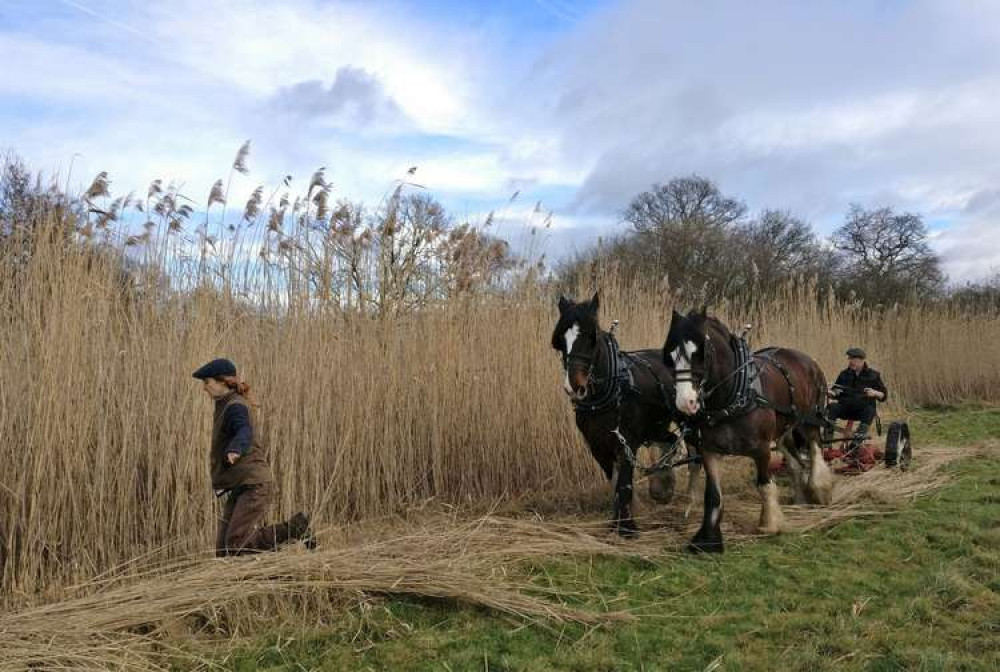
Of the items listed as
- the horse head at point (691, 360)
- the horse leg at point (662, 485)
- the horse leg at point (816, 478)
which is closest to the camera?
the horse head at point (691, 360)

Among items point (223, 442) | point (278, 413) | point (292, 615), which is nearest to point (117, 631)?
point (292, 615)

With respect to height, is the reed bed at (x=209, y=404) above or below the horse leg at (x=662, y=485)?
above

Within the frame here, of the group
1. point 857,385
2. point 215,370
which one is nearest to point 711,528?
point 215,370

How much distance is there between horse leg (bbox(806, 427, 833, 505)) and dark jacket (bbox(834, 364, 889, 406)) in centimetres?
197

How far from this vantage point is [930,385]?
51.6ft

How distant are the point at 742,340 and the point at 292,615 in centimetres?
326

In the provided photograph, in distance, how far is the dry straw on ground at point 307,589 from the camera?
307 centimetres

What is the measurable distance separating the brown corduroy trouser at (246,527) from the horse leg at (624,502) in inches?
85.1

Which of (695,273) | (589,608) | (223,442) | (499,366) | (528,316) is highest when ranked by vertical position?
(695,273)

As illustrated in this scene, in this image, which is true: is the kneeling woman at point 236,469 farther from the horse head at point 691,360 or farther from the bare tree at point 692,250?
the bare tree at point 692,250

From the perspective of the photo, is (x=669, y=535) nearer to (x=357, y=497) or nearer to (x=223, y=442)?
(x=357, y=497)

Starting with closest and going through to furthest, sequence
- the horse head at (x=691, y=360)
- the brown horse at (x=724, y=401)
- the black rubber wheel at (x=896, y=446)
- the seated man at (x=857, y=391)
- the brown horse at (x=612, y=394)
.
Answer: the horse head at (x=691, y=360) → the brown horse at (x=724, y=401) → the brown horse at (x=612, y=394) → the black rubber wheel at (x=896, y=446) → the seated man at (x=857, y=391)

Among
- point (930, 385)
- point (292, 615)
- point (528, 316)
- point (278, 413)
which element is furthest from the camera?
point (930, 385)

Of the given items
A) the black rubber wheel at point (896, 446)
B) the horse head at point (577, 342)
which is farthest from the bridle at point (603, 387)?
the black rubber wheel at point (896, 446)
